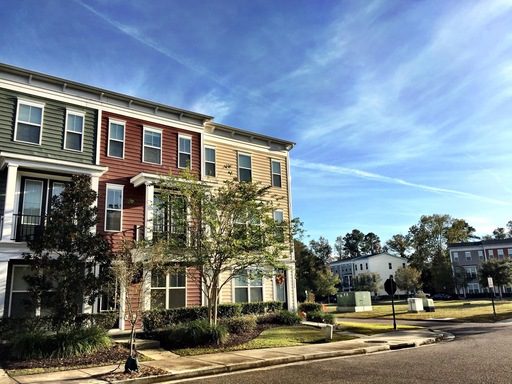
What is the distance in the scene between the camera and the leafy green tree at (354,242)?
467ft

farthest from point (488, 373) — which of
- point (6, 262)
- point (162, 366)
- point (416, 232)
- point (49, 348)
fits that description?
point (416, 232)

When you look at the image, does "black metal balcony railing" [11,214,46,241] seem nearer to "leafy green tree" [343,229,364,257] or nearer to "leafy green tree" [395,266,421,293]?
"leafy green tree" [395,266,421,293]

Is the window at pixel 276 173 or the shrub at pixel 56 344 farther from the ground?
the window at pixel 276 173

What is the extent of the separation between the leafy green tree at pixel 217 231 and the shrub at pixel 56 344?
13.5 ft

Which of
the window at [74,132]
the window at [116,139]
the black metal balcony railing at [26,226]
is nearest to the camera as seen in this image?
the black metal balcony railing at [26,226]

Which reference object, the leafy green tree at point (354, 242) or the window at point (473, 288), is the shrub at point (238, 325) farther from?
the leafy green tree at point (354, 242)

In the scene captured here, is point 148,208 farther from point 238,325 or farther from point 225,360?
point 225,360

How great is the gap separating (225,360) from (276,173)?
15.7 metres

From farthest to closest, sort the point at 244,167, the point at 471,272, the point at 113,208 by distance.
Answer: the point at 471,272 → the point at 244,167 → the point at 113,208

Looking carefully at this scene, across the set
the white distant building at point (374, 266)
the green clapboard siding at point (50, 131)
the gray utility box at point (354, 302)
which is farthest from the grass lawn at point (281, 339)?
the white distant building at point (374, 266)

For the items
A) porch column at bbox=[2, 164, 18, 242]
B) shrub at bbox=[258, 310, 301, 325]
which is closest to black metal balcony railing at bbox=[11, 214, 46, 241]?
porch column at bbox=[2, 164, 18, 242]

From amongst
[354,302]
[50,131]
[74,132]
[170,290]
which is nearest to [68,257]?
[50,131]

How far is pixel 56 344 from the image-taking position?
528 inches

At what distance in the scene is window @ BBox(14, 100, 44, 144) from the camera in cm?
1831
